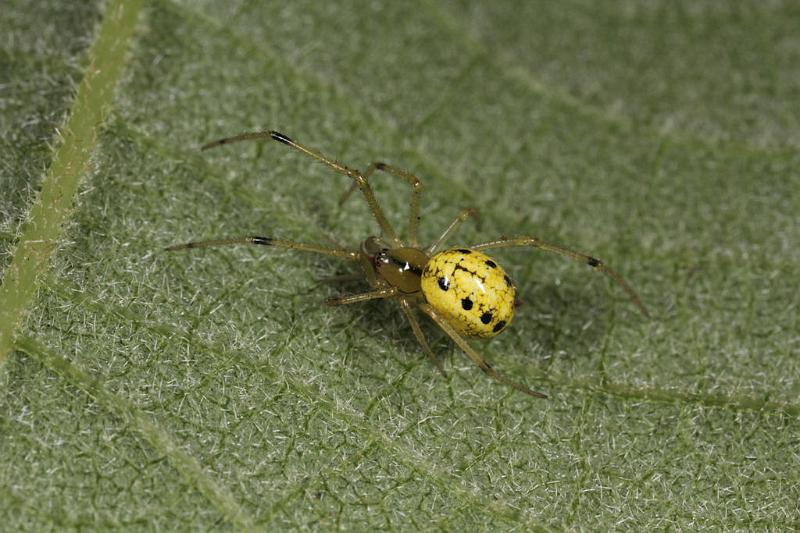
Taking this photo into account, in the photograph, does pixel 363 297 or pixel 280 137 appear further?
Answer: pixel 280 137

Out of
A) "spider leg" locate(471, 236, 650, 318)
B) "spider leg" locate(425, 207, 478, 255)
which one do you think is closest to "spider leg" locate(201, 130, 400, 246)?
"spider leg" locate(425, 207, 478, 255)

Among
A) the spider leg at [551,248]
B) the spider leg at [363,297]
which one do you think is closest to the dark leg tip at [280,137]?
the spider leg at [363,297]

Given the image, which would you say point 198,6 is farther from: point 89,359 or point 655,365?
point 655,365

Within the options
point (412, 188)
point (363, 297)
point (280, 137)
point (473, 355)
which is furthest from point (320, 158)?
point (473, 355)

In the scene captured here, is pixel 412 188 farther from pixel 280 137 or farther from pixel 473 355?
pixel 473 355

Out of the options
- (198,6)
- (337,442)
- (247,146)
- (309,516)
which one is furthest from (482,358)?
(198,6)
